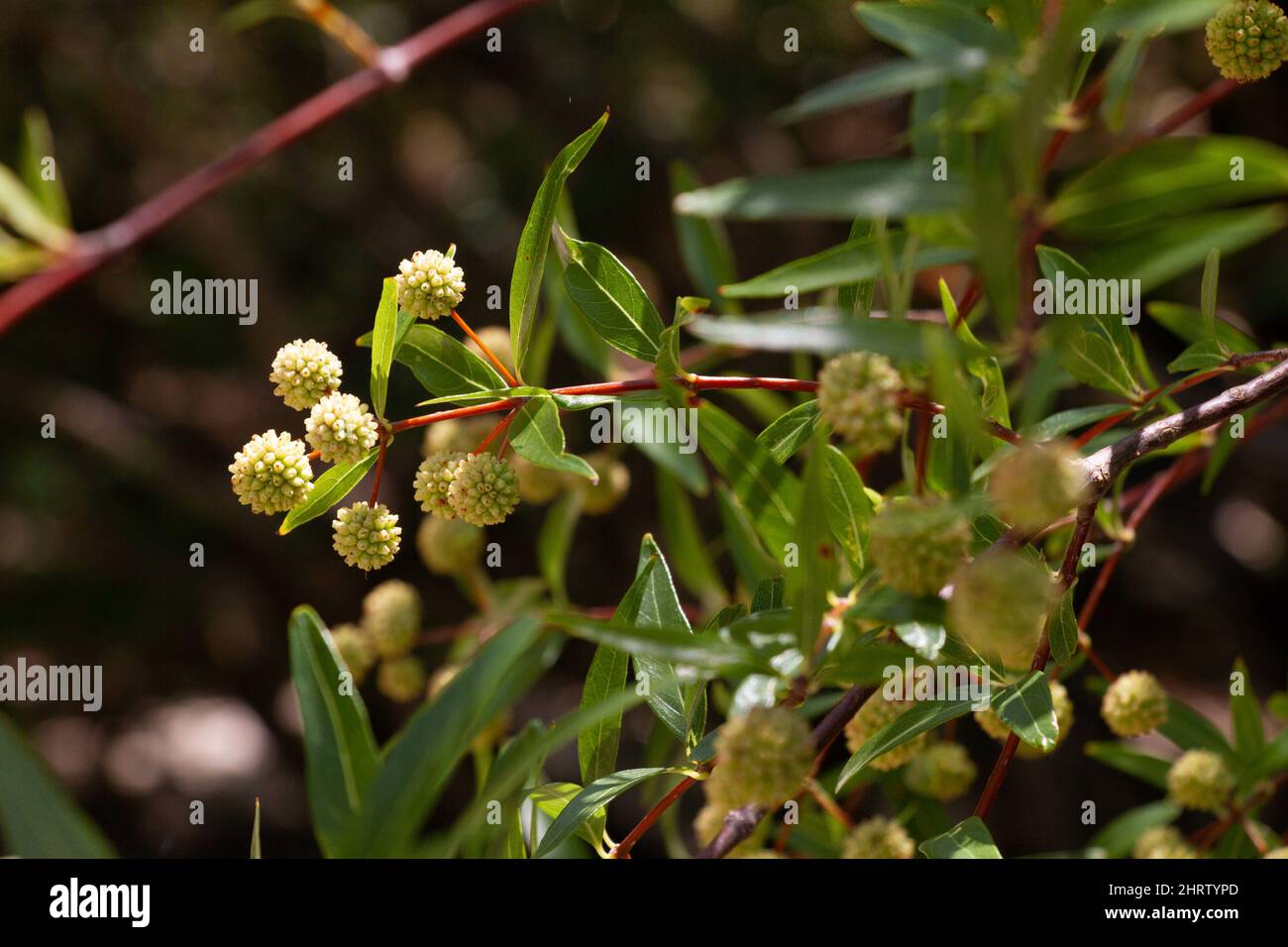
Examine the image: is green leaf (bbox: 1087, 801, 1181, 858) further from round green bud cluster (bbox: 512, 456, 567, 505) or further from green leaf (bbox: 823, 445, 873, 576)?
round green bud cluster (bbox: 512, 456, 567, 505)

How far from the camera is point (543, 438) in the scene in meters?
0.81

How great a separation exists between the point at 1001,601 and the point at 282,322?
223 centimetres

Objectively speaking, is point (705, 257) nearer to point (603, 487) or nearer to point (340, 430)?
point (603, 487)

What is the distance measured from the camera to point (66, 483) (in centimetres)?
268

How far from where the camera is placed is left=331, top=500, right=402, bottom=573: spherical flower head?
0.88m

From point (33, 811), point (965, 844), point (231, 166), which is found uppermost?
point (231, 166)

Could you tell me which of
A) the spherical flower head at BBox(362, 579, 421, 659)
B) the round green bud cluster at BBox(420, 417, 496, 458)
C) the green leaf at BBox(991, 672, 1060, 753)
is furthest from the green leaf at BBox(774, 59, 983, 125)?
the spherical flower head at BBox(362, 579, 421, 659)

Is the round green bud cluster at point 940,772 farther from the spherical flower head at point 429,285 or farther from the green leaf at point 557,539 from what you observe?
the spherical flower head at point 429,285

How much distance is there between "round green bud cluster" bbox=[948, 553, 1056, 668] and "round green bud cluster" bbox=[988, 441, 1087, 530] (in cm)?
3

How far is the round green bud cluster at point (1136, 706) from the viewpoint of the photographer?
45.9 inches

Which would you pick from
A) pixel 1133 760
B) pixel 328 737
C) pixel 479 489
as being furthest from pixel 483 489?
pixel 1133 760
